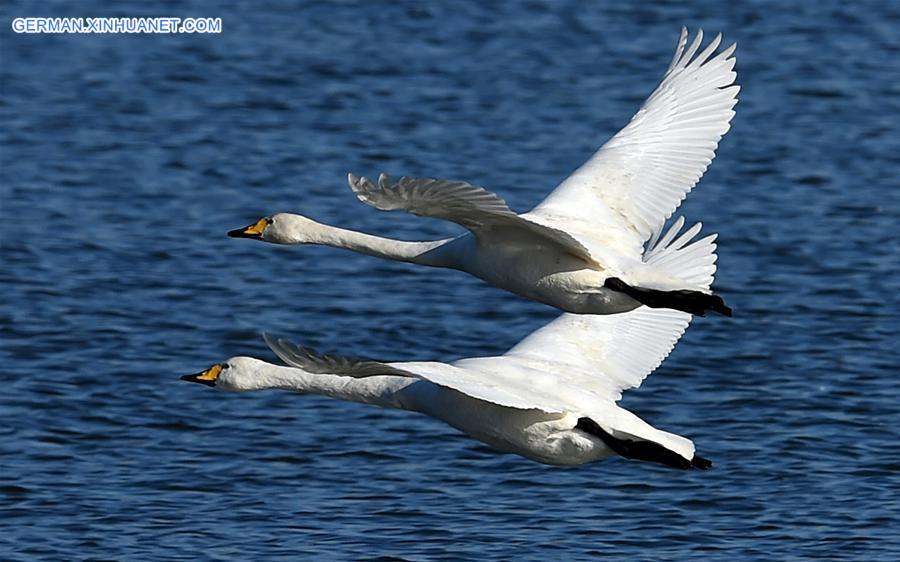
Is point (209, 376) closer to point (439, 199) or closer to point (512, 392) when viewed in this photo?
point (512, 392)

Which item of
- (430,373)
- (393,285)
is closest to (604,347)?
(430,373)

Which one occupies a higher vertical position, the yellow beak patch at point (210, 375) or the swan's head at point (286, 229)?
the swan's head at point (286, 229)

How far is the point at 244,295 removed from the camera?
16.2 meters

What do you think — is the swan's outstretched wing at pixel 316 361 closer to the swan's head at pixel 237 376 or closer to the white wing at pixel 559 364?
the white wing at pixel 559 364

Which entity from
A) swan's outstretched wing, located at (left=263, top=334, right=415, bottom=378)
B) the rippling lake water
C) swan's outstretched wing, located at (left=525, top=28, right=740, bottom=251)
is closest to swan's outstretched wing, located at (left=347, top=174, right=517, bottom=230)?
swan's outstretched wing, located at (left=263, top=334, right=415, bottom=378)

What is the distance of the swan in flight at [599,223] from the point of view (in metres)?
9.79

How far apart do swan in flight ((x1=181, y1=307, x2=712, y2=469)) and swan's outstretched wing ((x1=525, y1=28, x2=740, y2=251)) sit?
733 mm

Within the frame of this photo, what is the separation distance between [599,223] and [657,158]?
0.79 metres

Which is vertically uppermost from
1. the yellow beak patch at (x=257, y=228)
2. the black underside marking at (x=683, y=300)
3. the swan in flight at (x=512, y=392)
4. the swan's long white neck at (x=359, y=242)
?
the yellow beak patch at (x=257, y=228)

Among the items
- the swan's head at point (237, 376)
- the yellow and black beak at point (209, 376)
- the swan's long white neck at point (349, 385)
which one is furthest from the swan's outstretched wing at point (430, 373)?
the yellow and black beak at point (209, 376)

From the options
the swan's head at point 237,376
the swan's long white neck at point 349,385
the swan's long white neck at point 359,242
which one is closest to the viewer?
the swan's long white neck at point 349,385

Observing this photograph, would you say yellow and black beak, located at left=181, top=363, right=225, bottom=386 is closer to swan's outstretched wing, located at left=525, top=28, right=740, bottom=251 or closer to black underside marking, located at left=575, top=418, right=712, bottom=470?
swan's outstretched wing, located at left=525, top=28, right=740, bottom=251

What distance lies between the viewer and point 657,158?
11562 mm

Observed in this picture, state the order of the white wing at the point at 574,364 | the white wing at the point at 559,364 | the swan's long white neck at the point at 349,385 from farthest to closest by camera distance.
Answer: the swan's long white neck at the point at 349,385 → the white wing at the point at 574,364 → the white wing at the point at 559,364
